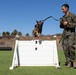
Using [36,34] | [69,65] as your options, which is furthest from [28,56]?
[69,65]

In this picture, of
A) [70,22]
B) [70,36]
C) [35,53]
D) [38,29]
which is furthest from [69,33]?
[35,53]

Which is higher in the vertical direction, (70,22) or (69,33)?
(70,22)

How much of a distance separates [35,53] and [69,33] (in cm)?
98

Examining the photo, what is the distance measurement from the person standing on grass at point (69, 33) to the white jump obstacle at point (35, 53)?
340mm

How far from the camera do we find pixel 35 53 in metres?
7.02

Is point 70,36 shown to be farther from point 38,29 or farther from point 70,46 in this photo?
point 38,29

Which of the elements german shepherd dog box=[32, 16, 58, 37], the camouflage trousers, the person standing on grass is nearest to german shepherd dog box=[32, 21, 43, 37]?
german shepherd dog box=[32, 16, 58, 37]

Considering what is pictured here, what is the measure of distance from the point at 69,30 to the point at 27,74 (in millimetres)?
2034

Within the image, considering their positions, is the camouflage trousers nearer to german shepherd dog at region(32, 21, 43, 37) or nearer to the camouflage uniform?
the camouflage uniform

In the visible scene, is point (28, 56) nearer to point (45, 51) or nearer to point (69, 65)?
point (45, 51)

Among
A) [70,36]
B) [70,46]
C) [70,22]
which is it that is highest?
[70,22]

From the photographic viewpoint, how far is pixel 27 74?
5.28 m

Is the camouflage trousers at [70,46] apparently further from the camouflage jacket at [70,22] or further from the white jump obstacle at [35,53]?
the white jump obstacle at [35,53]

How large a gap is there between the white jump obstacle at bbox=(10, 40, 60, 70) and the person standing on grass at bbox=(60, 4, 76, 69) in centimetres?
34
